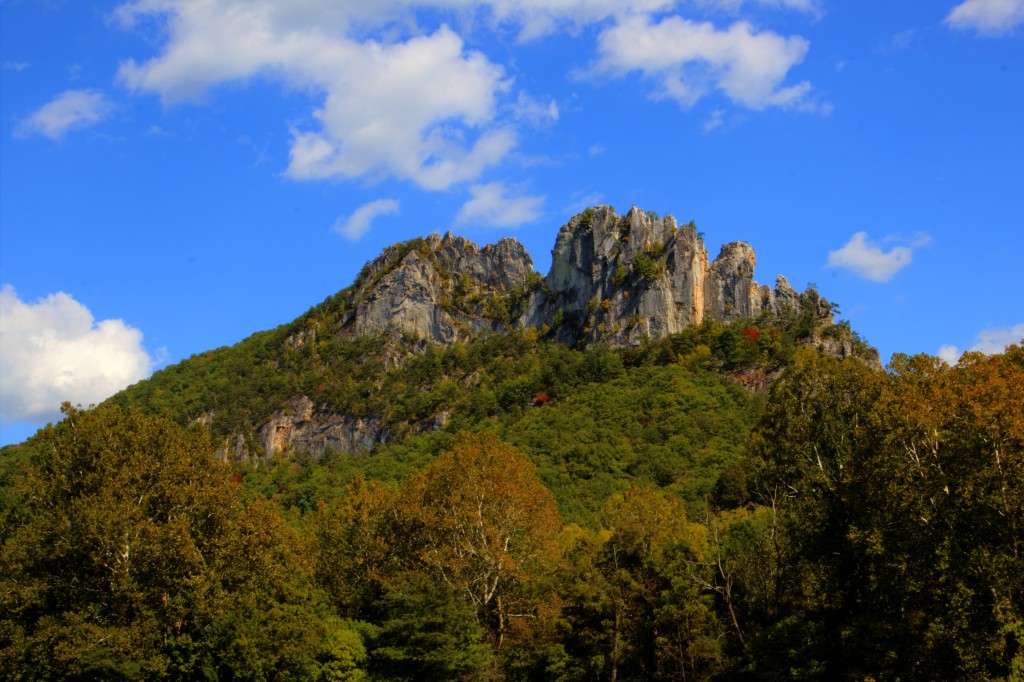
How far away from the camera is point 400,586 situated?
38.6 meters

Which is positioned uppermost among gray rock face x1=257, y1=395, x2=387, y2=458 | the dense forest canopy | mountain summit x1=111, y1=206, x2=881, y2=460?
mountain summit x1=111, y1=206, x2=881, y2=460

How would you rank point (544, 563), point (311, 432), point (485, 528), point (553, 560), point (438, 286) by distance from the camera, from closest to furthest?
Result: point (544, 563) < point (553, 560) < point (485, 528) < point (311, 432) < point (438, 286)

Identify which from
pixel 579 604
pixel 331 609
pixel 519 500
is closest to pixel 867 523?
pixel 579 604

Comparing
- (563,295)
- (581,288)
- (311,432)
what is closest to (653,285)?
(581,288)

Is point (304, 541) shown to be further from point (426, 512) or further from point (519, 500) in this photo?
point (519, 500)

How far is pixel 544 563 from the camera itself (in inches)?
1617

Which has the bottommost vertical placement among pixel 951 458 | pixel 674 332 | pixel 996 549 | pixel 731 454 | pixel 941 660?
pixel 941 660

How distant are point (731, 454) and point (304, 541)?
3680cm

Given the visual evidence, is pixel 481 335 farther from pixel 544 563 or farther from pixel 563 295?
pixel 544 563

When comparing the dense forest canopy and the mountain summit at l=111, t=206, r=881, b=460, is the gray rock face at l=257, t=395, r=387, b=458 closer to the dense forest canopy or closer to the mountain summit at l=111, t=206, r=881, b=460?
the mountain summit at l=111, t=206, r=881, b=460

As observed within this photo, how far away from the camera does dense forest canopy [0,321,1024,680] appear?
25.9 meters

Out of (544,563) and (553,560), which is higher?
(553,560)

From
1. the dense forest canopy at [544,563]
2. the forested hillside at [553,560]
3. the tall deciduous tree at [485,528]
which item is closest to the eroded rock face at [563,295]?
the forested hillside at [553,560]

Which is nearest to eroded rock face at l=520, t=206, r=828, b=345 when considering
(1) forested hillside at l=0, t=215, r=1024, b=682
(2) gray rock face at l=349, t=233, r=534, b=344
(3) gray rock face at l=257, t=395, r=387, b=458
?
(2) gray rock face at l=349, t=233, r=534, b=344
